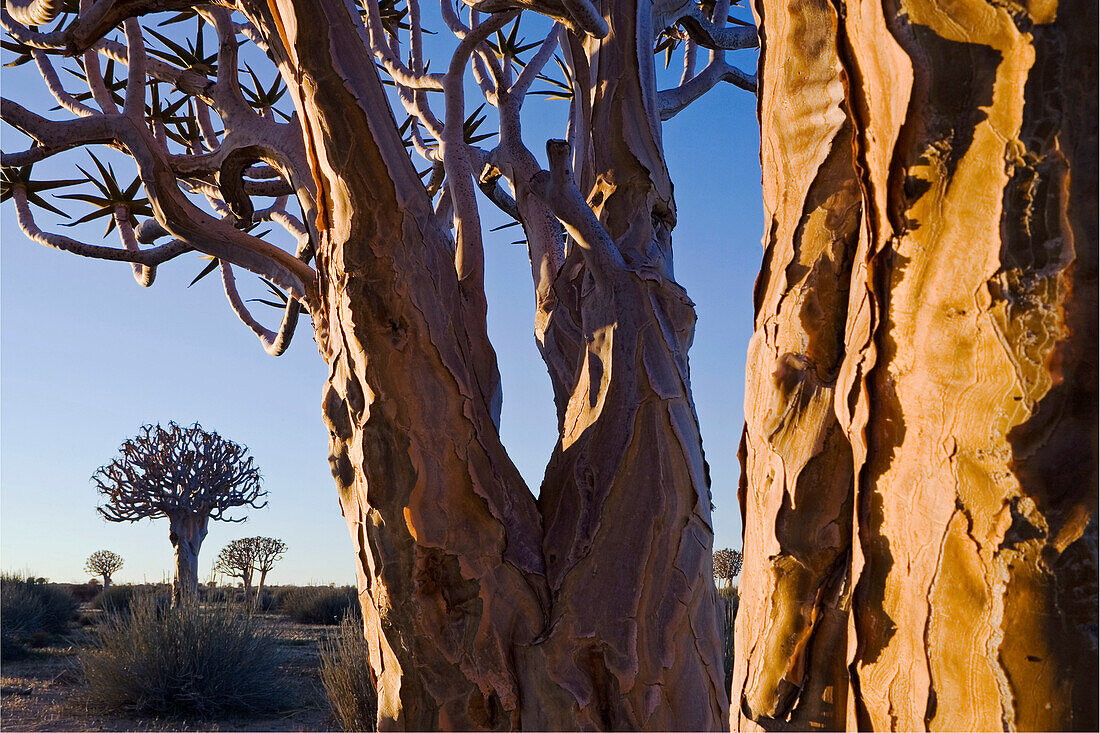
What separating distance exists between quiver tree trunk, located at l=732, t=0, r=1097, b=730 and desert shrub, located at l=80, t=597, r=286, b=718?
8128 mm

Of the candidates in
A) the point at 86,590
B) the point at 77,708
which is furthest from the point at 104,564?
the point at 77,708

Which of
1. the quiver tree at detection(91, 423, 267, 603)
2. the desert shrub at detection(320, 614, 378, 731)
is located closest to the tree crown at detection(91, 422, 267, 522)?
the quiver tree at detection(91, 423, 267, 603)

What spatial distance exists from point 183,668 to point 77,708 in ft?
3.43

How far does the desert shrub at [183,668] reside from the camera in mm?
7969

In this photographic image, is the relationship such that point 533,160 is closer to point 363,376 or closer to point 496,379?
point 496,379

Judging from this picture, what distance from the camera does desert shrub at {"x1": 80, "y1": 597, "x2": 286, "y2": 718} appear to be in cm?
797

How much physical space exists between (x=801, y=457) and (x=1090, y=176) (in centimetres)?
55

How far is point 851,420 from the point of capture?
116 centimetres

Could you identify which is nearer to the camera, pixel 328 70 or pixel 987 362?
pixel 987 362

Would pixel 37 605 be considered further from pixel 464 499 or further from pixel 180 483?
pixel 464 499

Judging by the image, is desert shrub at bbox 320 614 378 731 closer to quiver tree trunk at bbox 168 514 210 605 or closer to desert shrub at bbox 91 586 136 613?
quiver tree trunk at bbox 168 514 210 605

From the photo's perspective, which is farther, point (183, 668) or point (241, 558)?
point (241, 558)

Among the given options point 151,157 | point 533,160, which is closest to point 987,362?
point 533,160

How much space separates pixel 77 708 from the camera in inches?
316
